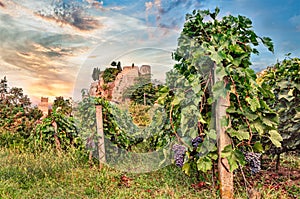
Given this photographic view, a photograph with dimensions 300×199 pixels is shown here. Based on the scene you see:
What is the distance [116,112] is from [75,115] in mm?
613

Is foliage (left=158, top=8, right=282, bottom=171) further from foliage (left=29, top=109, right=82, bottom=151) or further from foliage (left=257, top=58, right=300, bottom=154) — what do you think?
foliage (left=29, top=109, right=82, bottom=151)

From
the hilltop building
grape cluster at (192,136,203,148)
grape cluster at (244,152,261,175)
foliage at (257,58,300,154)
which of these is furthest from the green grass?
the hilltop building

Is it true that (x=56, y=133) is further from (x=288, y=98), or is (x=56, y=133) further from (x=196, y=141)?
(x=288, y=98)

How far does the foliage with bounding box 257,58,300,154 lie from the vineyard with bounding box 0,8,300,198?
0.4 inches

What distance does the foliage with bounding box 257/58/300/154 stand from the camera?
11.6 ft

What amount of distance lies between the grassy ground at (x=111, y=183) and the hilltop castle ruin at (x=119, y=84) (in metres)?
0.96

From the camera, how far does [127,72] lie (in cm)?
381

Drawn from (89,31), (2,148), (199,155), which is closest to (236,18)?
(199,155)

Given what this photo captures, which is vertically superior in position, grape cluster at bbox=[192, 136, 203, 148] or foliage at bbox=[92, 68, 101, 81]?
foliage at bbox=[92, 68, 101, 81]

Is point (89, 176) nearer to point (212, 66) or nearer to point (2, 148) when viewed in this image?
point (212, 66)

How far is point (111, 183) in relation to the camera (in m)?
3.46

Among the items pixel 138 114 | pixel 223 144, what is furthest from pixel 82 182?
pixel 138 114

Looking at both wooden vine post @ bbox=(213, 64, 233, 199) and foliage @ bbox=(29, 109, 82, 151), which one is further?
foliage @ bbox=(29, 109, 82, 151)

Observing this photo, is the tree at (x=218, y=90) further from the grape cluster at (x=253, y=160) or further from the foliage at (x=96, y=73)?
the foliage at (x=96, y=73)
